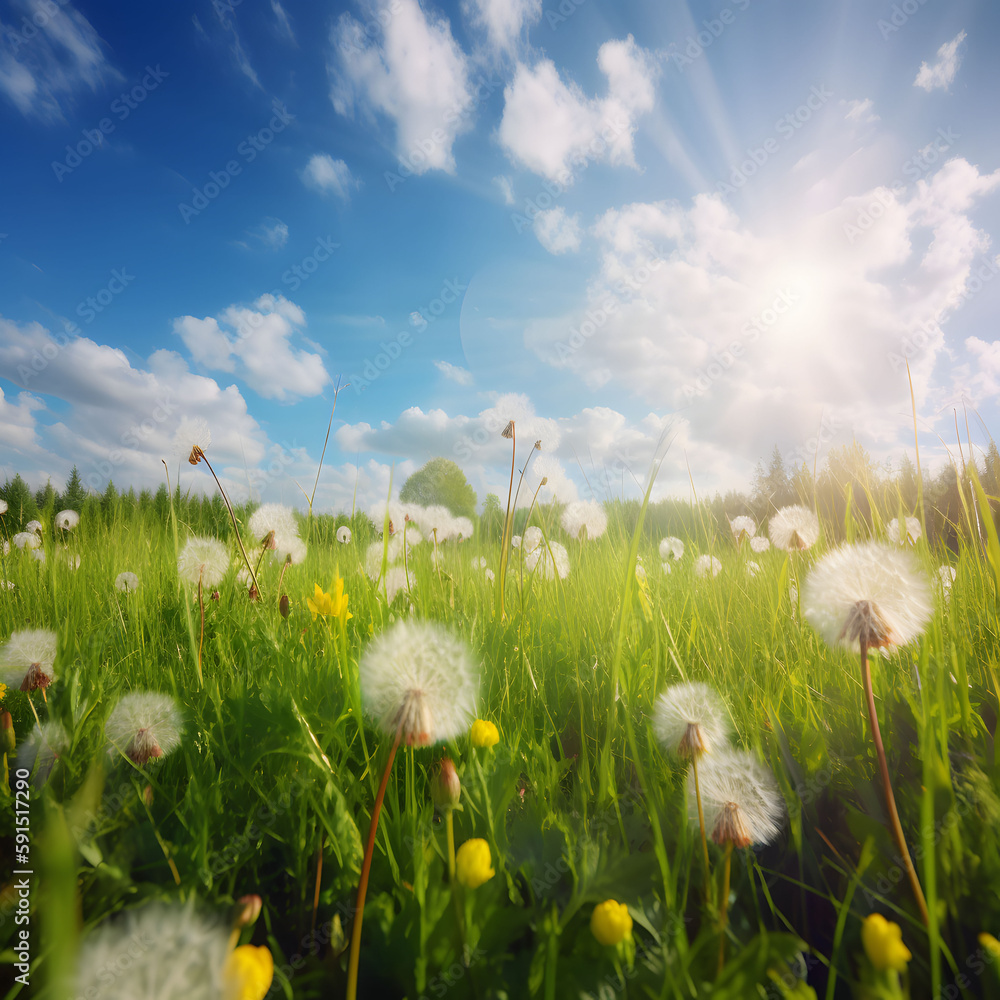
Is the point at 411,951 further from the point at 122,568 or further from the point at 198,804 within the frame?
the point at 122,568

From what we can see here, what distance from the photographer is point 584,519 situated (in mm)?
3338

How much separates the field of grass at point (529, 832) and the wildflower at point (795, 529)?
80 centimetres

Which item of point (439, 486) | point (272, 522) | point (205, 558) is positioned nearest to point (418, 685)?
point (205, 558)

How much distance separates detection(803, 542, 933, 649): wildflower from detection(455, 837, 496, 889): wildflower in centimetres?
85

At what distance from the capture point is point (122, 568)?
356 centimetres

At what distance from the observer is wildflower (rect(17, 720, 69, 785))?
1170 millimetres

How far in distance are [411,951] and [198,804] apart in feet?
1.63

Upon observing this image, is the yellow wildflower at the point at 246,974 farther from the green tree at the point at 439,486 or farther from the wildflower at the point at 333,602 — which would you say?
the green tree at the point at 439,486

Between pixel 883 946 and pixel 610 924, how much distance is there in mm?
337

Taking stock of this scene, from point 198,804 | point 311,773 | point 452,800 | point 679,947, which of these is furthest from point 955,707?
point 198,804

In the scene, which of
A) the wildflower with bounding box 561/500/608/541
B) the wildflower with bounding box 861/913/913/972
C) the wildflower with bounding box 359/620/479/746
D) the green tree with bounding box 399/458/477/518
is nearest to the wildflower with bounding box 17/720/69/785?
the wildflower with bounding box 359/620/479/746

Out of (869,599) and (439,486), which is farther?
(439,486)

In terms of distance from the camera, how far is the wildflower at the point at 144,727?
122 cm

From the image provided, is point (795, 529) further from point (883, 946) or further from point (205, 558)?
point (205, 558)
